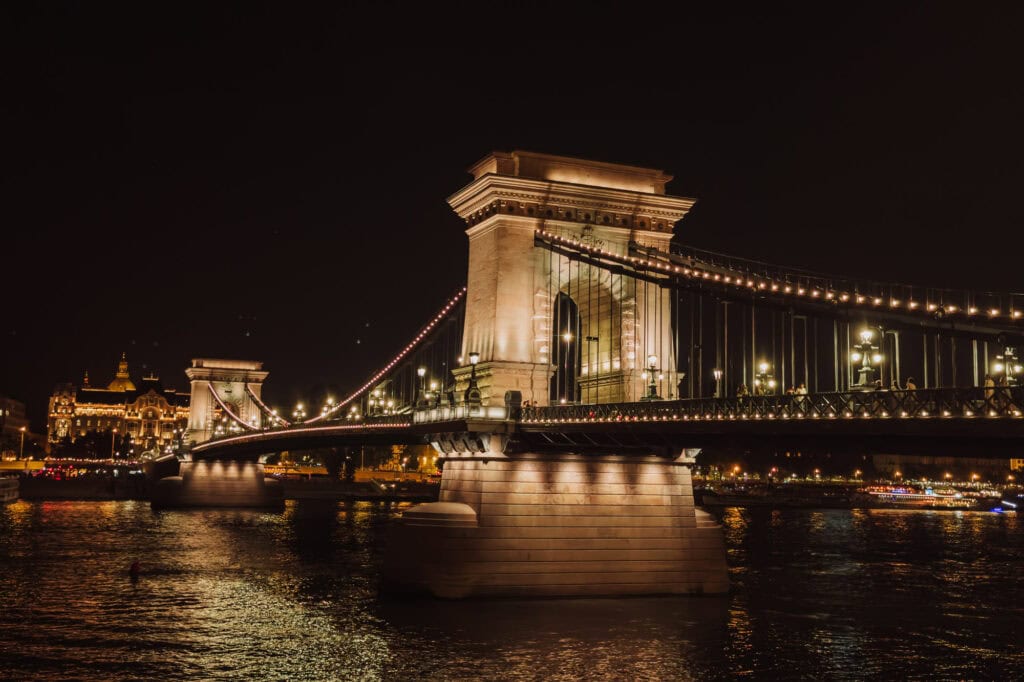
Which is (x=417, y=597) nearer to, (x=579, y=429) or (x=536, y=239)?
(x=579, y=429)

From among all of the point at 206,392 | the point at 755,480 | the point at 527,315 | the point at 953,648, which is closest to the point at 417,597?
the point at 527,315

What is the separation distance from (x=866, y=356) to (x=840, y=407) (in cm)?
164

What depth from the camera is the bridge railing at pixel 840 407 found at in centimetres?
2139

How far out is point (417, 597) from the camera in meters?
34.8

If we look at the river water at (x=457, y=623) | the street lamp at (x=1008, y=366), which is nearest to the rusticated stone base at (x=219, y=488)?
the river water at (x=457, y=623)

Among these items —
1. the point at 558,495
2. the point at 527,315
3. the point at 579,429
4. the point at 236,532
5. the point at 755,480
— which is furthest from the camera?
the point at 755,480

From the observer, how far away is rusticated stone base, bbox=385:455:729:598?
34.4m

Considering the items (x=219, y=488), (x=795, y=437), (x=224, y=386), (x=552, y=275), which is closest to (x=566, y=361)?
(x=552, y=275)

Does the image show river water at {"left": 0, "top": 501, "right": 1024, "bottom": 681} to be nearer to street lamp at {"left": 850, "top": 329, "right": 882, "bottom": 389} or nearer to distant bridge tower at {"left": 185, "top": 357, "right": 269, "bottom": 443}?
street lamp at {"left": 850, "top": 329, "right": 882, "bottom": 389}

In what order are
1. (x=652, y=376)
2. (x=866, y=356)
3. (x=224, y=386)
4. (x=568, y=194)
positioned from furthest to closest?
(x=224, y=386), (x=568, y=194), (x=652, y=376), (x=866, y=356)

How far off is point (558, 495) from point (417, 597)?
5042mm

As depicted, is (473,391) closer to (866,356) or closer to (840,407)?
(866,356)

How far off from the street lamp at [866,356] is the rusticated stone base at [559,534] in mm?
11647

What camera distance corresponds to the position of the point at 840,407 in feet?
80.3
